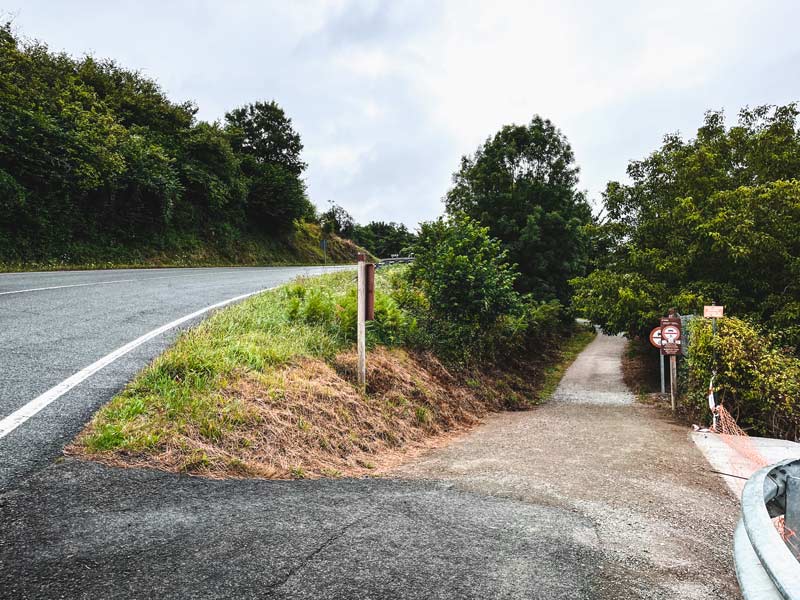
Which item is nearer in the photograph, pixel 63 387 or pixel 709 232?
pixel 63 387

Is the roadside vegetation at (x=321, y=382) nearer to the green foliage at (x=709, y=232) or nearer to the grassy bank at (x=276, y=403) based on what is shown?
the grassy bank at (x=276, y=403)

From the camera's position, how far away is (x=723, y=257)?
645 inches

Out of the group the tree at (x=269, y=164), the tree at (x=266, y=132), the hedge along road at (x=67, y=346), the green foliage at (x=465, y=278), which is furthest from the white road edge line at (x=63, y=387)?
the tree at (x=266, y=132)

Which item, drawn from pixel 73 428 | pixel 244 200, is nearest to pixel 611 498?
pixel 73 428

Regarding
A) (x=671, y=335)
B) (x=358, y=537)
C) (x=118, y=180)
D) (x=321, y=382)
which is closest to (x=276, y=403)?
(x=321, y=382)

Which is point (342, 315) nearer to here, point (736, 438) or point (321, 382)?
point (321, 382)

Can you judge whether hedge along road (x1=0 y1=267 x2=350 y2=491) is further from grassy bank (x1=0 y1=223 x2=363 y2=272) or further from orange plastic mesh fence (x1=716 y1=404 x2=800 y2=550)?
grassy bank (x1=0 y1=223 x2=363 y2=272)

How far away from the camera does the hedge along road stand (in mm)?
4445

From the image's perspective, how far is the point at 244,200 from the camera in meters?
32.7

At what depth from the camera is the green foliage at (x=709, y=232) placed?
48.9 feet

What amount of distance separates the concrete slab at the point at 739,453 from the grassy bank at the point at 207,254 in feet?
60.2

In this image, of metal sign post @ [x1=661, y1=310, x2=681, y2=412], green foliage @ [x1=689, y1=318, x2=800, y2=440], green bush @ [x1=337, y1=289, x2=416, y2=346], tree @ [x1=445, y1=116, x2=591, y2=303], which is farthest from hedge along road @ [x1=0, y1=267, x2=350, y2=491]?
tree @ [x1=445, y1=116, x2=591, y2=303]

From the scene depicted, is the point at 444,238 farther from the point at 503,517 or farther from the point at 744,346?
the point at 503,517

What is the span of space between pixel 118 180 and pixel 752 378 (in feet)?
76.5
